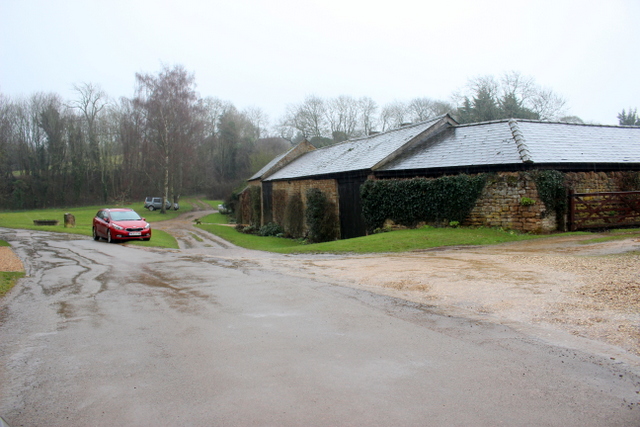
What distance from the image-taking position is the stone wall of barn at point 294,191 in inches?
970

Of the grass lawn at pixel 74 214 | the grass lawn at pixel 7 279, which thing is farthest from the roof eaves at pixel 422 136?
the grass lawn at pixel 74 214

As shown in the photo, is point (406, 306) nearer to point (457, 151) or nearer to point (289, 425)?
point (289, 425)

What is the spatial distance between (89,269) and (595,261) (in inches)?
512

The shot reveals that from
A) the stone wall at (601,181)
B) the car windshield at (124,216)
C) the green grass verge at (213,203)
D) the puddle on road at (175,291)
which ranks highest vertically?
the stone wall at (601,181)

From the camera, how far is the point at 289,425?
133 inches

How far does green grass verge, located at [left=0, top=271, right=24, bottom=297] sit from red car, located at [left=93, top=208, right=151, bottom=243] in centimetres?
969

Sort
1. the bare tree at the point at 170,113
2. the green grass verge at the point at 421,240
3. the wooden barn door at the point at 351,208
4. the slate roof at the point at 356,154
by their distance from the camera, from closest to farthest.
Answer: the green grass verge at the point at 421,240, the wooden barn door at the point at 351,208, the slate roof at the point at 356,154, the bare tree at the point at 170,113

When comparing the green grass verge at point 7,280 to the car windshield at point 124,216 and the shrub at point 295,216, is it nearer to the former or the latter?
the car windshield at point 124,216

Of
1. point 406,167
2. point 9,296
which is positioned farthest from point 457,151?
point 9,296

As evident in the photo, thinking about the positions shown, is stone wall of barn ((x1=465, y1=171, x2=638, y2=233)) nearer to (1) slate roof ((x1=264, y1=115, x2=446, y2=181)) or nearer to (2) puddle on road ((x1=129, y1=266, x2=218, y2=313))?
(1) slate roof ((x1=264, y1=115, x2=446, y2=181))

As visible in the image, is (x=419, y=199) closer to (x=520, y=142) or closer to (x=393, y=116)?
(x=520, y=142)

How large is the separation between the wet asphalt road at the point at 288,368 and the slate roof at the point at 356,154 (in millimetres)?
15603

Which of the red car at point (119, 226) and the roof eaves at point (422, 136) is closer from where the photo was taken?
the red car at point (119, 226)

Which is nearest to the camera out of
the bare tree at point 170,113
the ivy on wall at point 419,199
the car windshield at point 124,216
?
the ivy on wall at point 419,199
